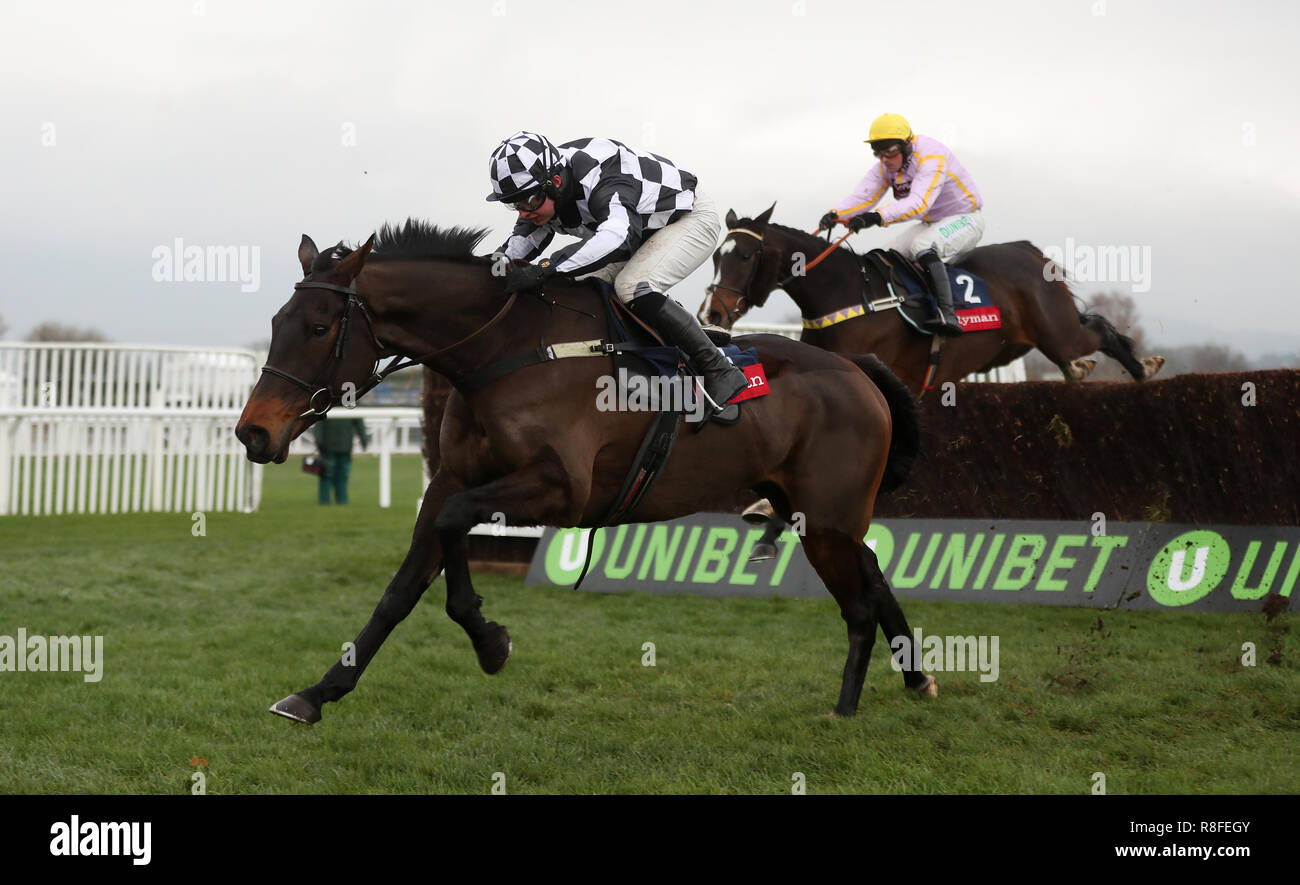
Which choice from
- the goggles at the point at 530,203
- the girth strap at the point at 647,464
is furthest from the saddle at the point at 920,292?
the goggles at the point at 530,203

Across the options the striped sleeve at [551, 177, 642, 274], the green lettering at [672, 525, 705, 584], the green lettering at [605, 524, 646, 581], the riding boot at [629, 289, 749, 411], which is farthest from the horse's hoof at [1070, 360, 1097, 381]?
the striped sleeve at [551, 177, 642, 274]

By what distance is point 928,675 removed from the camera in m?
5.66

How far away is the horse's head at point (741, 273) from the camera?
23.3 ft

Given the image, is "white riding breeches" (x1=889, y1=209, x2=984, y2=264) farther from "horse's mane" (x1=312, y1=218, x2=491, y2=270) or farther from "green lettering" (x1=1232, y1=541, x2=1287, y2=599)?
"horse's mane" (x1=312, y1=218, x2=491, y2=270)

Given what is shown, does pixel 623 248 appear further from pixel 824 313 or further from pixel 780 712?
pixel 824 313

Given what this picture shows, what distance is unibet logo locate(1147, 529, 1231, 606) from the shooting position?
23.5ft

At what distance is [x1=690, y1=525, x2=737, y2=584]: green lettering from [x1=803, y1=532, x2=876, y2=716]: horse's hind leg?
3.38m

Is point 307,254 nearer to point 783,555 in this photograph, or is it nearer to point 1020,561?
point 783,555

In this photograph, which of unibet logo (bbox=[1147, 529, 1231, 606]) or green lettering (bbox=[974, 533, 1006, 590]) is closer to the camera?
unibet logo (bbox=[1147, 529, 1231, 606])

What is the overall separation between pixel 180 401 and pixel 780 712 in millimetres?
10990

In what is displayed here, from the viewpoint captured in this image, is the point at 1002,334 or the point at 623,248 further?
the point at 1002,334

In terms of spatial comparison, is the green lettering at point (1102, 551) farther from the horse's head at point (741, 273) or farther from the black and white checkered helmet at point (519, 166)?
the black and white checkered helmet at point (519, 166)

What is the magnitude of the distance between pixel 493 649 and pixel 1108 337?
Result: 225 inches

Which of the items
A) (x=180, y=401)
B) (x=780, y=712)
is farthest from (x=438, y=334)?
(x=180, y=401)
